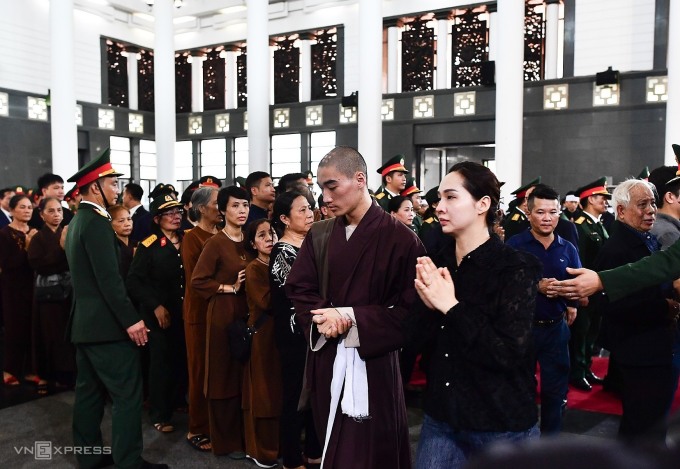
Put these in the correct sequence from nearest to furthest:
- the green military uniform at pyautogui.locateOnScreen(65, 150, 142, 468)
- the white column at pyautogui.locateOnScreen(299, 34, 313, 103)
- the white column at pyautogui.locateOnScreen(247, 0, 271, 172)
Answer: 1. the green military uniform at pyautogui.locateOnScreen(65, 150, 142, 468)
2. the white column at pyautogui.locateOnScreen(247, 0, 271, 172)
3. the white column at pyautogui.locateOnScreen(299, 34, 313, 103)

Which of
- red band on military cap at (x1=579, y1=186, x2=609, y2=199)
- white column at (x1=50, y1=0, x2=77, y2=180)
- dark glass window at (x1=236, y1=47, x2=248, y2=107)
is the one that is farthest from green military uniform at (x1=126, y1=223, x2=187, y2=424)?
dark glass window at (x1=236, y1=47, x2=248, y2=107)

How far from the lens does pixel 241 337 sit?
3.64 m

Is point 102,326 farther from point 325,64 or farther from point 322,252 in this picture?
point 325,64

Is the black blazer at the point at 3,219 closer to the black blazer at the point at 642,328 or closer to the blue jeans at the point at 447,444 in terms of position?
the blue jeans at the point at 447,444

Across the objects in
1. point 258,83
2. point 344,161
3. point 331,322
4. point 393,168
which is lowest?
point 331,322

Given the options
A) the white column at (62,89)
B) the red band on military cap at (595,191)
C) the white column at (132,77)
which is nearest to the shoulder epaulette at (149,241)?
the red band on military cap at (595,191)

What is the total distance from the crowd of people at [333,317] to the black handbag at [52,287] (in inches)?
A: 0.7

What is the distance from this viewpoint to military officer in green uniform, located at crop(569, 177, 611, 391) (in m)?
5.46

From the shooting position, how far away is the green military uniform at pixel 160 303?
4250 millimetres

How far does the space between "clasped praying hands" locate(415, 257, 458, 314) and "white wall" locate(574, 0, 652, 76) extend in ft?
41.1

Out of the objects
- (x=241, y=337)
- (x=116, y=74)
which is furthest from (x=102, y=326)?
(x=116, y=74)

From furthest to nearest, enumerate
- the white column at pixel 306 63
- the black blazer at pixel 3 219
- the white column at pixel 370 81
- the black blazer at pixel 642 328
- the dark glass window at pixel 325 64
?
the white column at pixel 306 63
the dark glass window at pixel 325 64
the white column at pixel 370 81
the black blazer at pixel 3 219
the black blazer at pixel 642 328

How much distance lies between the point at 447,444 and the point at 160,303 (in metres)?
2.82

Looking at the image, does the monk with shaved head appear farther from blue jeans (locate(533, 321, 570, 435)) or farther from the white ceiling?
the white ceiling
